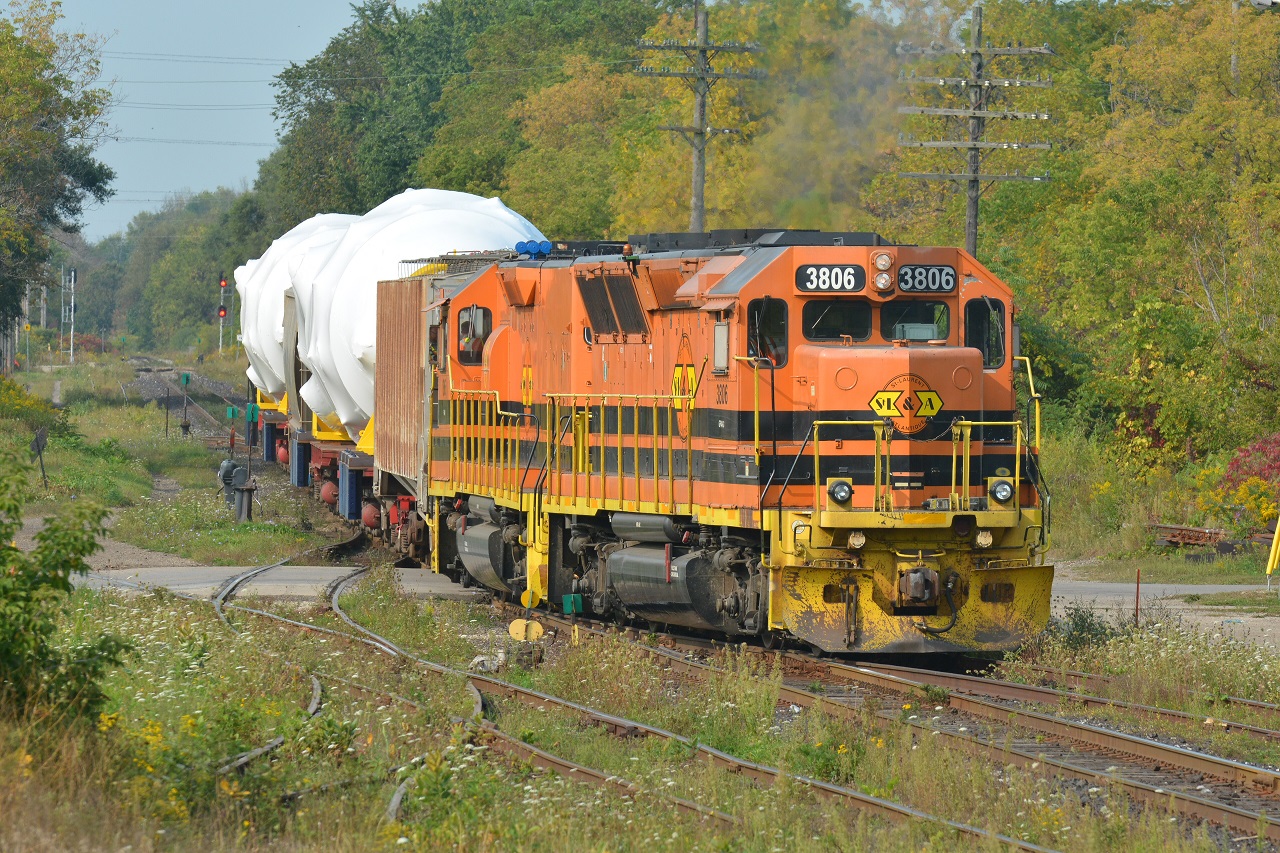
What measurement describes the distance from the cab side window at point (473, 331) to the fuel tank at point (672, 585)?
4.16m

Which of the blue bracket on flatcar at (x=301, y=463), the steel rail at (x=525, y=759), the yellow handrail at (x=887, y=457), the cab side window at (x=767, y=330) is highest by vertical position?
the cab side window at (x=767, y=330)

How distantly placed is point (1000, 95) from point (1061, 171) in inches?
165

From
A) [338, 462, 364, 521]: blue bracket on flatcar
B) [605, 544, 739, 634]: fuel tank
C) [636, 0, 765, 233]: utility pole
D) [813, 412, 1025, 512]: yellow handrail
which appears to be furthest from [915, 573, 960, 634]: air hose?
[636, 0, 765, 233]: utility pole

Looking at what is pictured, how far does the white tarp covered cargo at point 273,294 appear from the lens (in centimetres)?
2861

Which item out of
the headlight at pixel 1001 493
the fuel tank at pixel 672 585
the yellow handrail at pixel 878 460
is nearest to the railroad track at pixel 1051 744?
the fuel tank at pixel 672 585

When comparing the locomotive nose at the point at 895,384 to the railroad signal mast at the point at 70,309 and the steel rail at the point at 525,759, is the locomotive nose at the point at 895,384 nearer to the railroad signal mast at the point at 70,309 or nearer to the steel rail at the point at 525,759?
the steel rail at the point at 525,759

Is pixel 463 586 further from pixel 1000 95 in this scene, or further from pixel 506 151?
pixel 506 151

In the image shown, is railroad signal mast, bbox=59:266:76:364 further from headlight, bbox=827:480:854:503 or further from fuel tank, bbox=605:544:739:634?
headlight, bbox=827:480:854:503

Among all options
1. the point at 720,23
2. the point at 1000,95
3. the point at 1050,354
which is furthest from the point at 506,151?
the point at 1050,354

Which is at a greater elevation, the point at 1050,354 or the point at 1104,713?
the point at 1050,354

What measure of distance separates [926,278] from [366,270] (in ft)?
39.0

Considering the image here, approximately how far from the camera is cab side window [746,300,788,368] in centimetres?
1306

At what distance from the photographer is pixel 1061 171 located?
40438 mm

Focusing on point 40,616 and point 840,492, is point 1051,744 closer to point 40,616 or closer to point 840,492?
point 840,492
